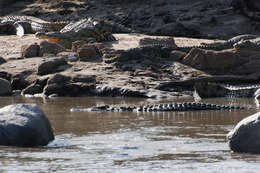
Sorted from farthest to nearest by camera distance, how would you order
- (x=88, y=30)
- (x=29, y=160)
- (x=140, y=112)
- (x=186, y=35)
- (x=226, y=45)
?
(x=186, y=35)
(x=88, y=30)
(x=226, y=45)
(x=140, y=112)
(x=29, y=160)

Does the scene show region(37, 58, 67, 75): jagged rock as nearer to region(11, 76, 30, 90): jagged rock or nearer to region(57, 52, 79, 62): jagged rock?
region(11, 76, 30, 90): jagged rock

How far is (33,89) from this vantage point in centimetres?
1258

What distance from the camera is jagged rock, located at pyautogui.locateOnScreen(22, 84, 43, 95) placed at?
1252cm

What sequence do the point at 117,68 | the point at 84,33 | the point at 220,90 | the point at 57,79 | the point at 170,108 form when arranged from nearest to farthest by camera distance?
the point at 170,108 < the point at 220,90 < the point at 57,79 < the point at 117,68 < the point at 84,33

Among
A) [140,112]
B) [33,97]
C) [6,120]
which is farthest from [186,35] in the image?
[6,120]

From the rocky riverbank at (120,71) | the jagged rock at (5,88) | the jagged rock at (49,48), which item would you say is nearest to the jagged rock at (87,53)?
the rocky riverbank at (120,71)

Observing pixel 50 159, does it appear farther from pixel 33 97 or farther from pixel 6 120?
pixel 33 97

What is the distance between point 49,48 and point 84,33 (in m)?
2.73

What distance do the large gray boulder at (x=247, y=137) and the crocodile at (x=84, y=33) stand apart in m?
11.6

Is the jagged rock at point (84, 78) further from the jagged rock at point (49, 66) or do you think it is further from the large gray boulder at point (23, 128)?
the large gray boulder at point (23, 128)

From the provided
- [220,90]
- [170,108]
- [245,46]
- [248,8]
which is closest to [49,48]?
[245,46]

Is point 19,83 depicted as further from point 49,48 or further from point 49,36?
point 49,36

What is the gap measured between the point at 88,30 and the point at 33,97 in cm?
576

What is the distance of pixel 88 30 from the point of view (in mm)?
17562
